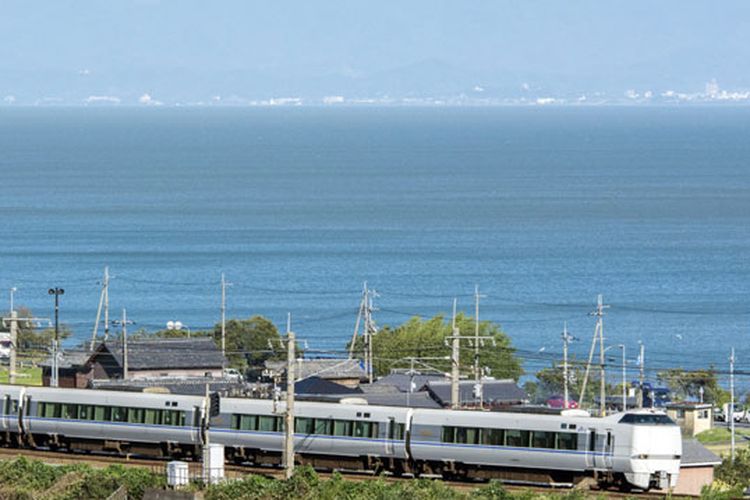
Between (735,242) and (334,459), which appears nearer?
(334,459)

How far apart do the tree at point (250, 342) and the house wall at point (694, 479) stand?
3435 cm

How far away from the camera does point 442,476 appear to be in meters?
37.7

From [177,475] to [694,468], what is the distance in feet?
41.7

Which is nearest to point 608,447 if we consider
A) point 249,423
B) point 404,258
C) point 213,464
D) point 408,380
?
point 213,464

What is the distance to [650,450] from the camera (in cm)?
3497

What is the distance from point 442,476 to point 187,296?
226ft

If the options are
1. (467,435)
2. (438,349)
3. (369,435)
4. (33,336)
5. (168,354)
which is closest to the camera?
(467,435)

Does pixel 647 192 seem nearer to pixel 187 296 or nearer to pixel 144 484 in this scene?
pixel 187 296

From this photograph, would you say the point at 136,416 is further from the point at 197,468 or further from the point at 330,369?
the point at 330,369

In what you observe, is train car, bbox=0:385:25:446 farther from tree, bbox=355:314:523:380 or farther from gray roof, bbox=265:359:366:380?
tree, bbox=355:314:523:380

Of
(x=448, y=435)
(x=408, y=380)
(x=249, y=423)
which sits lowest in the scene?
(x=408, y=380)

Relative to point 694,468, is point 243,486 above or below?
above

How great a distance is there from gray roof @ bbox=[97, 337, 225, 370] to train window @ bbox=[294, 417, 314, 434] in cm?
2364

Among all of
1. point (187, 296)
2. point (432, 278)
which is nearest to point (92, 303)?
point (187, 296)
